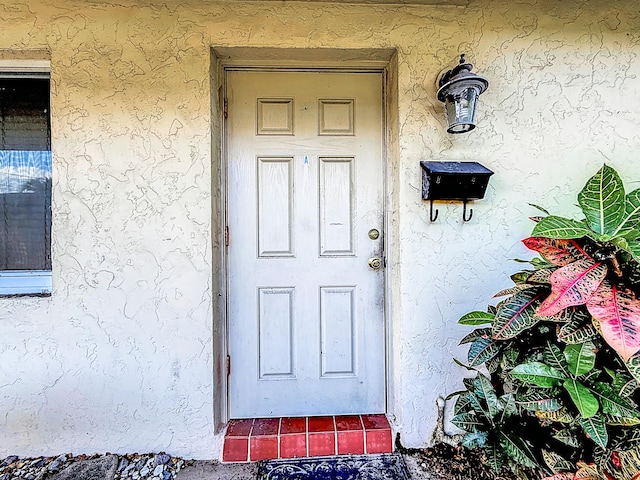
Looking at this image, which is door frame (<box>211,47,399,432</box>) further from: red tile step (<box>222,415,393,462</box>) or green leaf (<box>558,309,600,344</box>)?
green leaf (<box>558,309,600,344</box>)

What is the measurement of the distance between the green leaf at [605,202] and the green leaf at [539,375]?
0.60 metres

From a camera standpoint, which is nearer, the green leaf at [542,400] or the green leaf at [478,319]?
the green leaf at [542,400]

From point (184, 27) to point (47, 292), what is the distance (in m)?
1.72

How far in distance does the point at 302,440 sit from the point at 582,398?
1.43 metres

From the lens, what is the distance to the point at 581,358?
1382 millimetres

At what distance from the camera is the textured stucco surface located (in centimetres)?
199

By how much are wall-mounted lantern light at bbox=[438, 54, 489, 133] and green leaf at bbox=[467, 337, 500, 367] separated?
1.12 meters

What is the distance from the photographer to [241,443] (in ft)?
6.73

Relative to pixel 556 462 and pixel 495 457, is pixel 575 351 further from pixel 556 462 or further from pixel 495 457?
pixel 495 457

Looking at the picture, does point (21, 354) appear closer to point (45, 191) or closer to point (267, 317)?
point (45, 191)

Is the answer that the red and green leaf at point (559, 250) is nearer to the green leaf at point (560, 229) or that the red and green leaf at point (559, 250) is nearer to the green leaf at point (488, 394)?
the green leaf at point (560, 229)

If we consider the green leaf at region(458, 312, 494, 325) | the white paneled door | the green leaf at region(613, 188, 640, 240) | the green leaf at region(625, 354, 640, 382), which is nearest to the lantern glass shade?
the white paneled door

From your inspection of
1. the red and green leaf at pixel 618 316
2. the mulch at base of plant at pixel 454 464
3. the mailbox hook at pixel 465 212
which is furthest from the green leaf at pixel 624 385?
the mailbox hook at pixel 465 212

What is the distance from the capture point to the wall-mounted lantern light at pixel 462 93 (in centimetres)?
181
